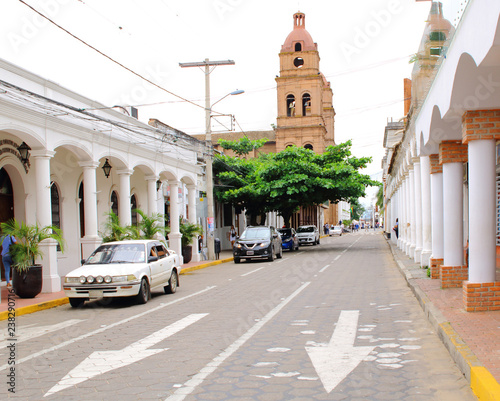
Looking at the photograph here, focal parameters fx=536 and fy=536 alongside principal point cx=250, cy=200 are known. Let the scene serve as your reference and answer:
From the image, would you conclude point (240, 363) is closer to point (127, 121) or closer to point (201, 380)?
point (201, 380)

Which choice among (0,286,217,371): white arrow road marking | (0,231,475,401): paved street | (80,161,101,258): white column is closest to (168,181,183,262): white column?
(80,161,101,258): white column

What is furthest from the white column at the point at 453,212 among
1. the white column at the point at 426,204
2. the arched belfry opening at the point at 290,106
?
the arched belfry opening at the point at 290,106

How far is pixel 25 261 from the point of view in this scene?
515 inches

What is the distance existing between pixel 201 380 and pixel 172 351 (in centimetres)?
153

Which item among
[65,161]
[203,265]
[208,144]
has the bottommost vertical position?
[203,265]

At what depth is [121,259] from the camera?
1281 cm

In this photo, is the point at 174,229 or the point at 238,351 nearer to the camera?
the point at 238,351

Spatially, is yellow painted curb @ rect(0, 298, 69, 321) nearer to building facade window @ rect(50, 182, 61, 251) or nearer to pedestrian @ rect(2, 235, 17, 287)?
pedestrian @ rect(2, 235, 17, 287)

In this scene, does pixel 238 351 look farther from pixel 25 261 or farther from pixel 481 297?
pixel 25 261

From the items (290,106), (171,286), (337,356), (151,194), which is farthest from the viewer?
(290,106)

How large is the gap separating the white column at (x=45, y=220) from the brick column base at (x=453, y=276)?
33.0 feet

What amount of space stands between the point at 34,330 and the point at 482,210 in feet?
26.3

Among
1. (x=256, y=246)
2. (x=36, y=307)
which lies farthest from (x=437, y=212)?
(x=256, y=246)

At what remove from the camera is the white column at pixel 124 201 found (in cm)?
1975
